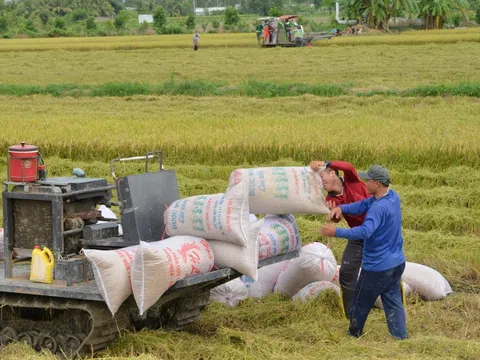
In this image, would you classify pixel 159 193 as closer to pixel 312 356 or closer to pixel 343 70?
pixel 312 356

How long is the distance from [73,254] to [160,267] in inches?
36.2

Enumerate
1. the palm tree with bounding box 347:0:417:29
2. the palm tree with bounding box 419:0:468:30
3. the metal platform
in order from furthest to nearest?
the palm tree with bounding box 419:0:468:30 → the palm tree with bounding box 347:0:417:29 → the metal platform

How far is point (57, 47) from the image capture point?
45625mm

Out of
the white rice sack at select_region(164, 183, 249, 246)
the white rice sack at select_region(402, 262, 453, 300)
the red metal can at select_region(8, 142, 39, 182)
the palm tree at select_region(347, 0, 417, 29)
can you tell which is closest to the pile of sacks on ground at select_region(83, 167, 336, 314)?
the white rice sack at select_region(164, 183, 249, 246)

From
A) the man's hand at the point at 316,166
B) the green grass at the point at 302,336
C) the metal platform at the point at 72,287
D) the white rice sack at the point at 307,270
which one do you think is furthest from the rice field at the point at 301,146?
the man's hand at the point at 316,166

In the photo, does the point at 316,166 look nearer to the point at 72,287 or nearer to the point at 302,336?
the point at 302,336

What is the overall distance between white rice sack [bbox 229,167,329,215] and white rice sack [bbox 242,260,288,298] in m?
1.15

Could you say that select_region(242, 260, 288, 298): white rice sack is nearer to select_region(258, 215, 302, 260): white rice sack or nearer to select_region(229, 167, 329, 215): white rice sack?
select_region(258, 215, 302, 260): white rice sack

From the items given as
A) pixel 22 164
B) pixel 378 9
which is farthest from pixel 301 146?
pixel 378 9

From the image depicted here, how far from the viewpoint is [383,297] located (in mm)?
6578

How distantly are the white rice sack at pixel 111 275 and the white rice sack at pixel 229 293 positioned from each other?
1.74m

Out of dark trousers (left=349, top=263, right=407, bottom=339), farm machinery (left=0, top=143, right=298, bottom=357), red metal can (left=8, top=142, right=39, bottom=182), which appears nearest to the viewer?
farm machinery (left=0, top=143, right=298, bottom=357)

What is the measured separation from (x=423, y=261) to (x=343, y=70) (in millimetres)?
21789

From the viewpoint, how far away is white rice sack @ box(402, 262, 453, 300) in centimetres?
771
